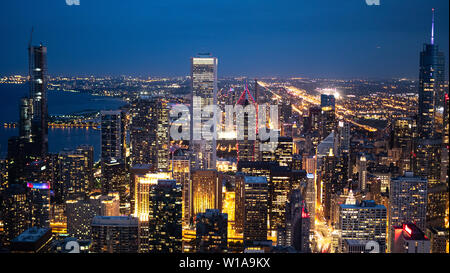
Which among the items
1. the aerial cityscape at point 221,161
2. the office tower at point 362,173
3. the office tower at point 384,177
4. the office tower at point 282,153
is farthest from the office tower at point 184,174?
the office tower at point 384,177

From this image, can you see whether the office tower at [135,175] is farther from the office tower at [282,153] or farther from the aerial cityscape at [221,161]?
the office tower at [282,153]

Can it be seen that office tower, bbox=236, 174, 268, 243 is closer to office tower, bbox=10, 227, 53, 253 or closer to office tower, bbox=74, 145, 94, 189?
office tower, bbox=10, 227, 53, 253

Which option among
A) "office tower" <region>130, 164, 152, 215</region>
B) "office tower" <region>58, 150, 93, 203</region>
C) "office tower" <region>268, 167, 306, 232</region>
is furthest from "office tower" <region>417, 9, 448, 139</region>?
"office tower" <region>58, 150, 93, 203</region>

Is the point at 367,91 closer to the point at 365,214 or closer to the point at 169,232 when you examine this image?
the point at 365,214

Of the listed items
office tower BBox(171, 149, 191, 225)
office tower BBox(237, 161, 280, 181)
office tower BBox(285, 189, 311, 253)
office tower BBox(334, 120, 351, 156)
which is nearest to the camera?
office tower BBox(285, 189, 311, 253)

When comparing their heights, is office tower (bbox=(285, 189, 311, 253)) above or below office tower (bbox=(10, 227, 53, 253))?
below
